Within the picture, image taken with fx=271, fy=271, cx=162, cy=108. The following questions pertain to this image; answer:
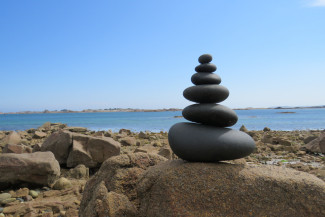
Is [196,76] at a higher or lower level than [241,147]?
higher

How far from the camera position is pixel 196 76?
4297 millimetres

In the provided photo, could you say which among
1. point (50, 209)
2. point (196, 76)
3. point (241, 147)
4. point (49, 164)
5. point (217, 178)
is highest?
point (196, 76)

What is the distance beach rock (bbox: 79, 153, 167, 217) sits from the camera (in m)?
3.73

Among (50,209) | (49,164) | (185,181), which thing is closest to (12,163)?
(49,164)

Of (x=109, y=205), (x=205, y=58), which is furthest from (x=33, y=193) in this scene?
(x=205, y=58)

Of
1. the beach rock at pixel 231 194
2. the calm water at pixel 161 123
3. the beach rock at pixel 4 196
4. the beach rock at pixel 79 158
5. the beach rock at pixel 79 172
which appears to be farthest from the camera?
the calm water at pixel 161 123

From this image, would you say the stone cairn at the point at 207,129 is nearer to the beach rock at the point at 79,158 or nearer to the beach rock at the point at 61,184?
the beach rock at the point at 61,184

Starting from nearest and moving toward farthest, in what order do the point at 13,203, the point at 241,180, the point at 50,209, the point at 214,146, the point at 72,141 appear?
the point at 241,180 → the point at 214,146 → the point at 50,209 → the point at 13,203 → the point at 72,141

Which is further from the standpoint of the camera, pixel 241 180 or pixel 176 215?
pixel 241 180

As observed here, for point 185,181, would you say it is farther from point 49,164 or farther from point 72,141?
point 72,141

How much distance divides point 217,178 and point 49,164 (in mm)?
4404

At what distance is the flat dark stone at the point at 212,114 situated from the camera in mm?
4035

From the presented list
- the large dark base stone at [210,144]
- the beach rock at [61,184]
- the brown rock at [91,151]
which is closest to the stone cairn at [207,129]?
the large dark base stone at [210,144]

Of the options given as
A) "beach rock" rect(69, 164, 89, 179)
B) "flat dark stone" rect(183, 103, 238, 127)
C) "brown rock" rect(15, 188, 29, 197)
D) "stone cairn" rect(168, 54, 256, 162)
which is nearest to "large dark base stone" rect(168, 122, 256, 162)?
"stone cairn" rect(168, 54, 256, 162)
